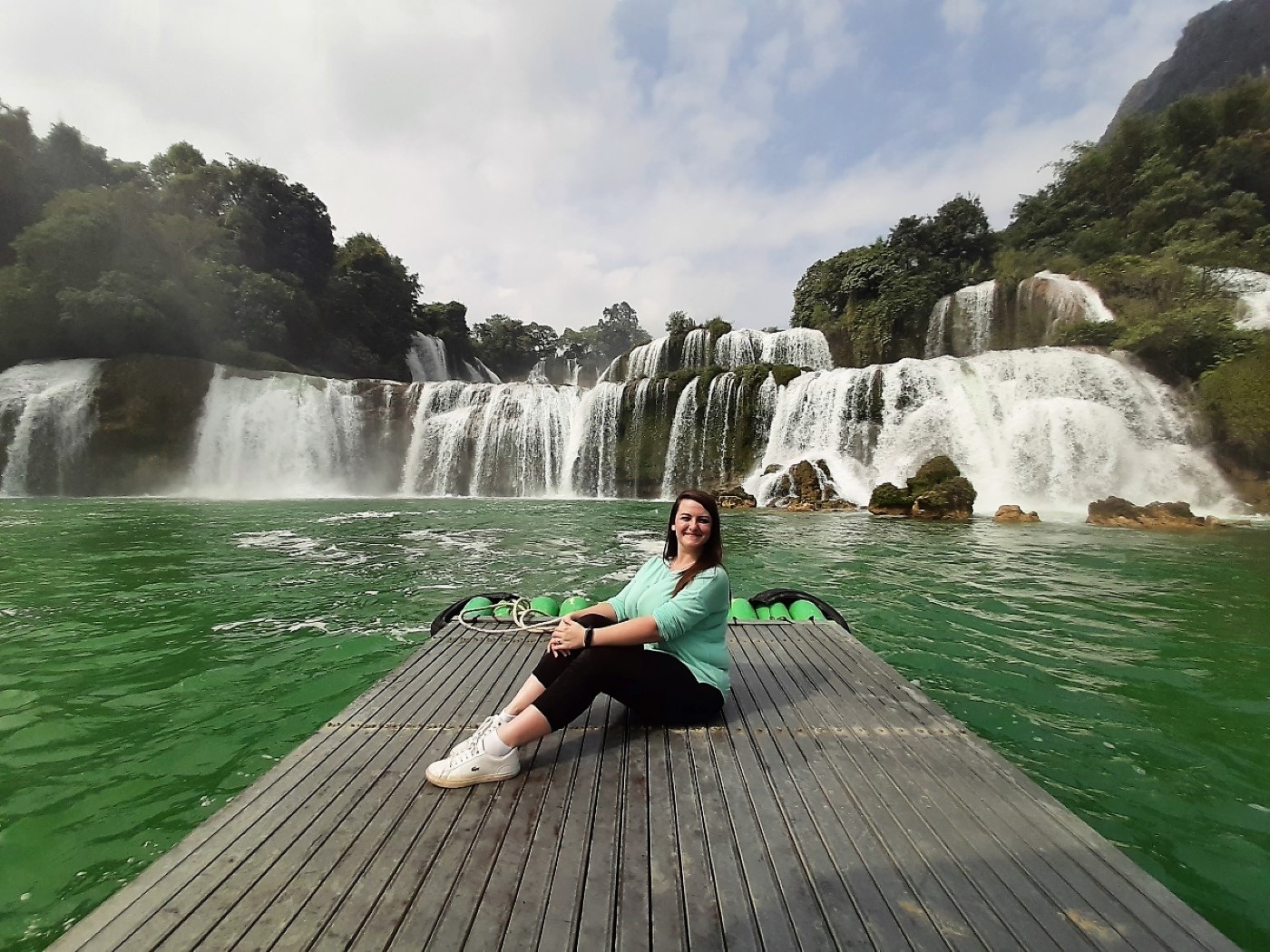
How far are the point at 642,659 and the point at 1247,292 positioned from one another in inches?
1127

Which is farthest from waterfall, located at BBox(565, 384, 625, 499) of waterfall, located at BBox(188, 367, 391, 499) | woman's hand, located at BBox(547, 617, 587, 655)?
woman's hand, located at BBox(547, 617, 587, 655)

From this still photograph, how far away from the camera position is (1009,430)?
18.1 meters

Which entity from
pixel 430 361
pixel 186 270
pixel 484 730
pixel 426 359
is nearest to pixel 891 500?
pixel 484 730

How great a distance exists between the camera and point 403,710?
3.00 meters

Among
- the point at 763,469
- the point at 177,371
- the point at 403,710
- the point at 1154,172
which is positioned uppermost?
the point at 1154,172

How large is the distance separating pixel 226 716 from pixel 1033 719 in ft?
17.2

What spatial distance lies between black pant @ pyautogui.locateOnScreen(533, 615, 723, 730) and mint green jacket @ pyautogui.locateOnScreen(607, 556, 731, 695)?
7 centimetres

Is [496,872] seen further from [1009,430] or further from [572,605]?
[1009,430]

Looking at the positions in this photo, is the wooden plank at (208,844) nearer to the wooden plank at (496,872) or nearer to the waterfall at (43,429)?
the wooden plank at (496,872)

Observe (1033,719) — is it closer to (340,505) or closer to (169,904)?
(169,904)

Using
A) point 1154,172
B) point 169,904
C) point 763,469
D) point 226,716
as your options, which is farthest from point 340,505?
point 1154,172

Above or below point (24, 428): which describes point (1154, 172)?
above

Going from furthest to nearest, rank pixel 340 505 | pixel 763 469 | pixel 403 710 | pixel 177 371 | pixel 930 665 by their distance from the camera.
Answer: pixel 177 371, pixel 763 469, pixel 340 505, pixel 930 665, pixel 403 710

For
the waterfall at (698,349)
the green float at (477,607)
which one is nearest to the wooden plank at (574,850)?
the green float at (477,607)
